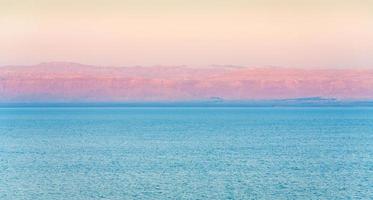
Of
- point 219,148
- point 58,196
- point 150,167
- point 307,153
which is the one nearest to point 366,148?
point 307,153

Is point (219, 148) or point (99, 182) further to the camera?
point (219, 148)

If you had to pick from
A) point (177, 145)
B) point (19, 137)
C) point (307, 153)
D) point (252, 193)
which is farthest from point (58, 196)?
point (19, 137)

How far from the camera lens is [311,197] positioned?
39.5 metres

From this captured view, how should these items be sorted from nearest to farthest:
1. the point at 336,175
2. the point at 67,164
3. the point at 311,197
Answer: the point at 311,197
the point at 336,175
the point at 67,164

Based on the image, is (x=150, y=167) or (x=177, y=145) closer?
(x=150, y=167)

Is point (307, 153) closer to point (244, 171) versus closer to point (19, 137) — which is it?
point (244, 171)

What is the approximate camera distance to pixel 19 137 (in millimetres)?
89375

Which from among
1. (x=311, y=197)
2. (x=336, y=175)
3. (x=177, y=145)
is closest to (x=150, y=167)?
(x=336, y=175)

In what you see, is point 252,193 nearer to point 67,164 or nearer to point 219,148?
point 67,164

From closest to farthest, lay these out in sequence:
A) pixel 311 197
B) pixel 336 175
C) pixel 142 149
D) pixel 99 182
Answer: pixel 311 197 → pixel 99 182 → pixel 336 175 → pixel 142 149

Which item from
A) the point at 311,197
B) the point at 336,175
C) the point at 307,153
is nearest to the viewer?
the point at 311,197

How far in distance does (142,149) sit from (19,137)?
25.8 meters

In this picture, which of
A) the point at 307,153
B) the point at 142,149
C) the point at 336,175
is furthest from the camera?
the point at 142,149

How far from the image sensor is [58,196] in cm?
4031
